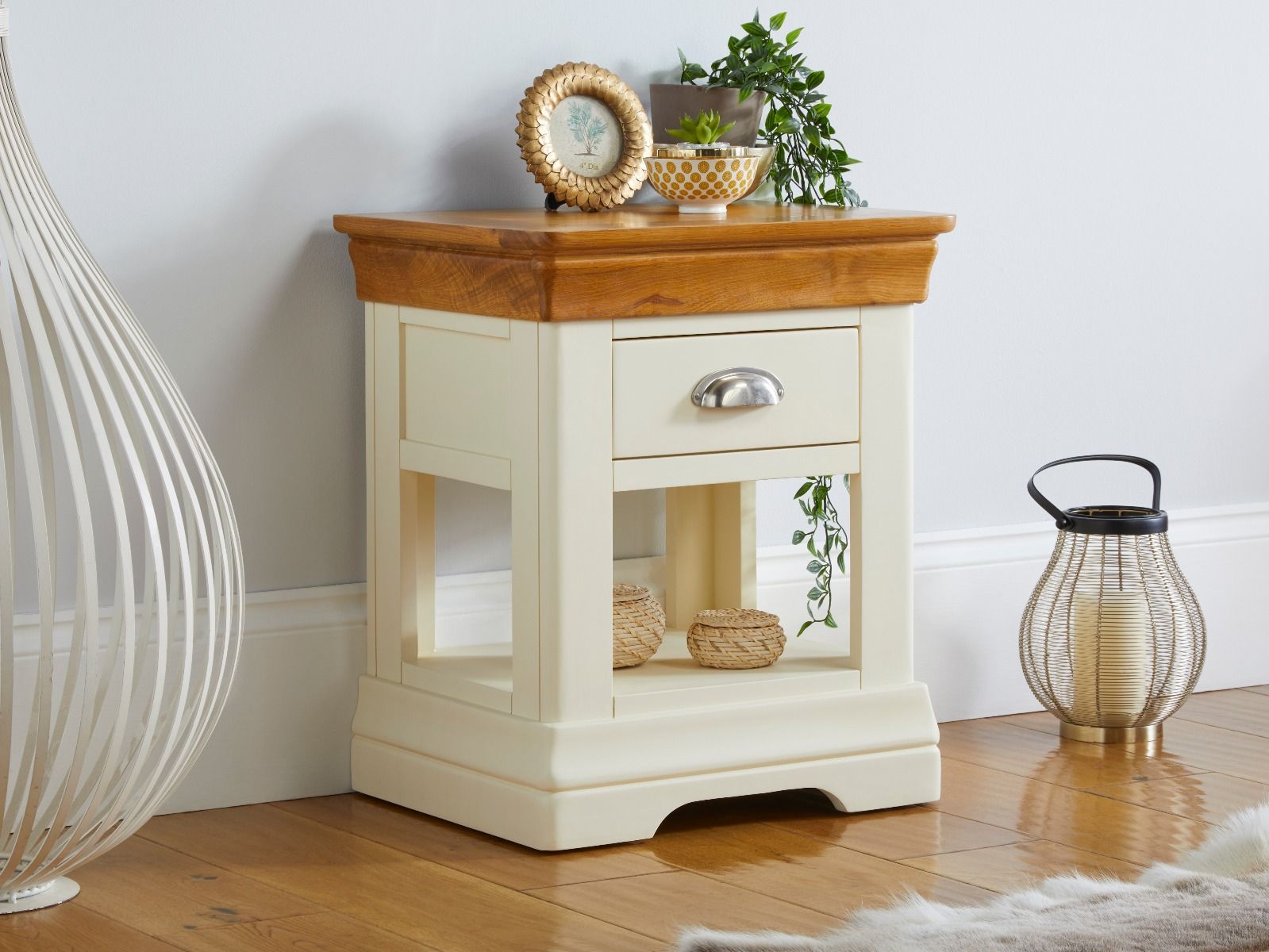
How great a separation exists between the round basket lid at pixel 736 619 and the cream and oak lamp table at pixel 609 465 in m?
0.06

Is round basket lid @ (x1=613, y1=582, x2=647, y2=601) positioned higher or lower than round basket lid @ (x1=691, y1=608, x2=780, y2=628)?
higher

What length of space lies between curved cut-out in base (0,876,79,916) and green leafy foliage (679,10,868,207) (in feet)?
3.76

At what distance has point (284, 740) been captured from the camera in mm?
2186

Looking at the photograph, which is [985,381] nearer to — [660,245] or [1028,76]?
[1028,76]

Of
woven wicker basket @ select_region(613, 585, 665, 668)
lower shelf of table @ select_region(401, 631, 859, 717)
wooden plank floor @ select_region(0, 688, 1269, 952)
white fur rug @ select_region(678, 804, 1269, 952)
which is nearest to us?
white fur rug @ select_region(678, 804, 1269, 952)

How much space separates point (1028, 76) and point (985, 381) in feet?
1.39

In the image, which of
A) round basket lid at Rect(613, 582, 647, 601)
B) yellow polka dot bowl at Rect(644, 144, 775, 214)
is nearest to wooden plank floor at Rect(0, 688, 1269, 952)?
round basket lid at Rect(613, 582, 647, 601)

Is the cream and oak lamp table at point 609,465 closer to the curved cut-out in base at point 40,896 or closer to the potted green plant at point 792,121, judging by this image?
the potted green plant at point 792,121

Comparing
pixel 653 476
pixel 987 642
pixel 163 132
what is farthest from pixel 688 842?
pixel 163 132

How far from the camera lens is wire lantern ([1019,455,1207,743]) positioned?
242cm

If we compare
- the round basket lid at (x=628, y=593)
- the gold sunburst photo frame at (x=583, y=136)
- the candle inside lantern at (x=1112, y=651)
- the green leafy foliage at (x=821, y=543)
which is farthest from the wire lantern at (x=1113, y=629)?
the gold sunburst photo frame at (x=583, y=136)

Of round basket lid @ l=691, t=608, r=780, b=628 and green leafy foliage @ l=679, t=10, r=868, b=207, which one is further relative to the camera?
green leafy foliage @ l=679, t=10, r=868, b=207

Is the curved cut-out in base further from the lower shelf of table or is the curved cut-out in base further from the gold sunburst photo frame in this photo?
the gold sunburst photo frame

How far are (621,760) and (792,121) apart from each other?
85 centimetres
